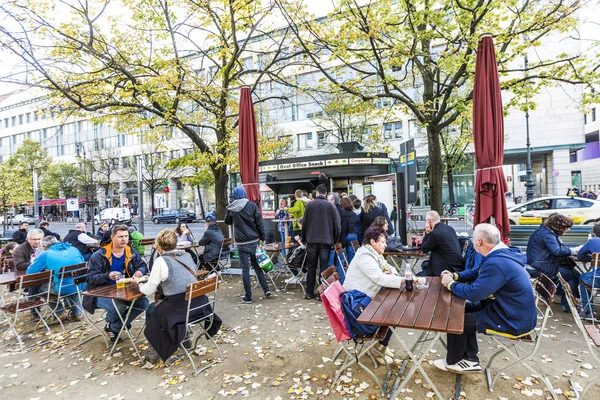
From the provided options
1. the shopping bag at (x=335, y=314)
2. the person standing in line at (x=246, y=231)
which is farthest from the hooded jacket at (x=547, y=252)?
the person standing in line at (x=246, y=231)

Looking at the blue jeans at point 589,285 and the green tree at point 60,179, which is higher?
the green tree at point 60,179

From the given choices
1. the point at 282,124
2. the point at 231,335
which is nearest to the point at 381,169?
the point at 231,335

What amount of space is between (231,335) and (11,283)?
3262mm

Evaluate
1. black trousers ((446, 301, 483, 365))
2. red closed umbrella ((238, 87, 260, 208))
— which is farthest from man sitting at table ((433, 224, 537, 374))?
red closed umbrella ((238, 87, 260, 208))

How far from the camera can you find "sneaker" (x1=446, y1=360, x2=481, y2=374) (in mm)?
3287

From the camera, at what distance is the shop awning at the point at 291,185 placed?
519 inches

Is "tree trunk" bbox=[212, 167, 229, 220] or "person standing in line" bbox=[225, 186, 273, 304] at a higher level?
"tree trunk" bbox=[212, 167, 229, 220]

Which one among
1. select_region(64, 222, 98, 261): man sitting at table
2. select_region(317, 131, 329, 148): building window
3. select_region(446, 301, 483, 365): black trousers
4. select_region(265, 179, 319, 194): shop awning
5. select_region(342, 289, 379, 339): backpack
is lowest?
select_region(446, 301, 483, 365): black trousers

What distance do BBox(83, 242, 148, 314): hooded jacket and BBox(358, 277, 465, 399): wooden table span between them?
3328 millimetres

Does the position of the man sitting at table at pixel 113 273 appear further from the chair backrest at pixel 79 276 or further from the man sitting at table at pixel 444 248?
the man sitting at table at pixel 444 248

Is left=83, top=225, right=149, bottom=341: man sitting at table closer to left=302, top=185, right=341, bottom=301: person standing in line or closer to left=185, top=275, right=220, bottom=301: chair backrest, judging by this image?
left=185, top=275, right=220, bottom=301: chair backrest

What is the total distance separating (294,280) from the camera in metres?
6.74

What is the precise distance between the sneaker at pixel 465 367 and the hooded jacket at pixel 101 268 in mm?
3995

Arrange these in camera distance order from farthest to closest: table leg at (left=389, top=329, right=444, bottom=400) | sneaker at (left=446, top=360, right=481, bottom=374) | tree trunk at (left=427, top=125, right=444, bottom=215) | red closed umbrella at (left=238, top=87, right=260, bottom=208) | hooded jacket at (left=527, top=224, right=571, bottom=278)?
tree trunk at (left=427, top=125, right=444, bottom=215)
red closed umbrella at (left=238, top=87, right=260, bottom=208)
hooded jacket at (left=527, top=224, right=571, bottom=278)
sneaker at (left=446, top=360, right=481, bottom=374)
table leg at (left=389, top=329, right=444, bottom=400)
